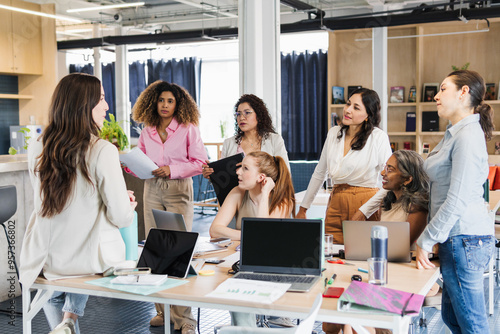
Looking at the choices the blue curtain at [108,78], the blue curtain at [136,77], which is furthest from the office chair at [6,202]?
the blue curtain at [136,77]

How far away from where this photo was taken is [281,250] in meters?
2.30

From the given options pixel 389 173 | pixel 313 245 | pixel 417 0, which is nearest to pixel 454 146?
pixel 389 173

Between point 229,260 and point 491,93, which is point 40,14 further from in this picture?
point 491,93

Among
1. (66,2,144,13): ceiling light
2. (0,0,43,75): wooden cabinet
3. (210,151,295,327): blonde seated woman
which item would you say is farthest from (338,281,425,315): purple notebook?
(66,2,144,13): ceiling light

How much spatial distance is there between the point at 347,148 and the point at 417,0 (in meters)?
6.16

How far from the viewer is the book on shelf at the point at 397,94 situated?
8.74m

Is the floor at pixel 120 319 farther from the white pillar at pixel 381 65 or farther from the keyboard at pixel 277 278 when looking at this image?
the white pillar at pixel 381 65

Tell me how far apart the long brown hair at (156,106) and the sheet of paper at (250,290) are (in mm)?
1764

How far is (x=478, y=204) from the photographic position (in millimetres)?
2338

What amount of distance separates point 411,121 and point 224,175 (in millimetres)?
6097

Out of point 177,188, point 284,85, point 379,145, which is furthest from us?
point 284,85

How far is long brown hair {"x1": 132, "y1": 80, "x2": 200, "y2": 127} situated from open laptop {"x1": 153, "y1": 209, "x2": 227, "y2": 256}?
3.32ft

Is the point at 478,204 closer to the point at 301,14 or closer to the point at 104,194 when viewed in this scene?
the point at 104,194

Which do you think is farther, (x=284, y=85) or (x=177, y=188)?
(x=284, y=85)
